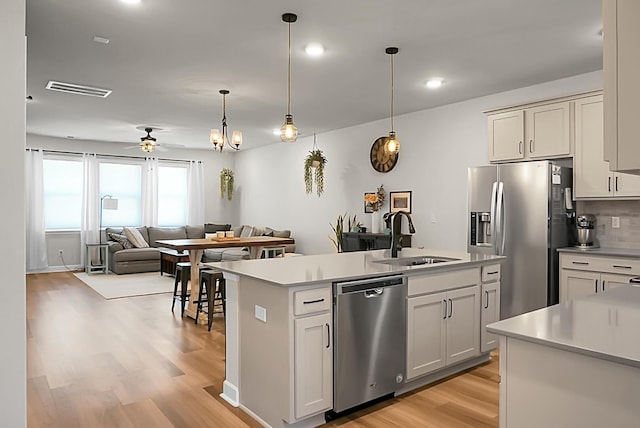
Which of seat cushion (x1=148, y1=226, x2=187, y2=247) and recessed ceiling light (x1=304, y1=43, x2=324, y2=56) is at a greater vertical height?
recessed ceiling light (x1=304, y1=43, x2=324, y2=56)

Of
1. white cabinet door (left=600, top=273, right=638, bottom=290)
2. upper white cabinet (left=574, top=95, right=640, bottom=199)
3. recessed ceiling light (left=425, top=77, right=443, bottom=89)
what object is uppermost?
recessed ceiling light (left=425, top=77, right=443, bottom=89)

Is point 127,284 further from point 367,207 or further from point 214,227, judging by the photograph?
point 367,207

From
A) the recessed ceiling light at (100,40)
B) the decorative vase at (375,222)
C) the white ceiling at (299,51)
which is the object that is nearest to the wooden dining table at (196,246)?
the decorative vase at (375,222)

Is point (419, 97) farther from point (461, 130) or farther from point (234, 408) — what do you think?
point (234, 408)

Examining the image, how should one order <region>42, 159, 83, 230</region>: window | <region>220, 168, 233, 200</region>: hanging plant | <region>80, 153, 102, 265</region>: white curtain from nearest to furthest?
<region>42, 159, 83, 230</region>: window
<region>80, 153, 102, 265</region>: white curtain
<region>220, 168, 233, 200</region>: hanging plant

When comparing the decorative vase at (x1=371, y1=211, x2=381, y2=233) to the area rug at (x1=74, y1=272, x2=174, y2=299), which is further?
the decorative vase at (x1=371, y1=211, x2=381, y2=233)

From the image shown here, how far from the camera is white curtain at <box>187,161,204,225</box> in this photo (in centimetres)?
1049

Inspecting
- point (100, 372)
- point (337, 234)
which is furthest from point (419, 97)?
point (100, 372)

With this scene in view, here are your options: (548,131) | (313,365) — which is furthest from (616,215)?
(313,365)

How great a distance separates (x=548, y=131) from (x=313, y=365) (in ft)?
11.9

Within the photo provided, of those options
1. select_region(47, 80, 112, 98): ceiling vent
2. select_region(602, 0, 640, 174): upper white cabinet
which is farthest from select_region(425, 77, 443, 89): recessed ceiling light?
select_region(602, 0, 640, 174): upper white cabinet

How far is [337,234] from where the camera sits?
7.47 m

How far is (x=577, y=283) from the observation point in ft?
14.0

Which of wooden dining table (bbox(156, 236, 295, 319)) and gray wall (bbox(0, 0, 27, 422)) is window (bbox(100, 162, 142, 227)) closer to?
wooden dining table (bbox(156, 236, 295, 319))
